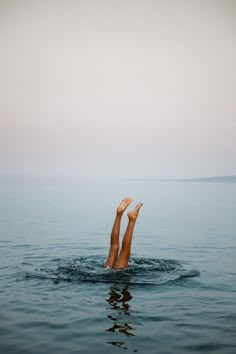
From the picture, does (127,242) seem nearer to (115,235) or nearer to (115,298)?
(115,235)

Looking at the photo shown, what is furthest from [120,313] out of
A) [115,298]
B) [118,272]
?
[118,272]

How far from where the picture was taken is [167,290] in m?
9.70

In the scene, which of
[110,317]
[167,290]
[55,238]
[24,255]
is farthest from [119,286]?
[55,238]

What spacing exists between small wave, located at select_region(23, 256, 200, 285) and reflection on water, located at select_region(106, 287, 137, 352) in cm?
92

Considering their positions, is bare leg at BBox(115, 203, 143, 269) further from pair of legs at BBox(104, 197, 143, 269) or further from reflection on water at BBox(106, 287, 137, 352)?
reflection on water at BBox(106, 287, 137, 352)

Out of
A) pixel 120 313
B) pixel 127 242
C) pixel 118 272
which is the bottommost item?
pixel 120 313

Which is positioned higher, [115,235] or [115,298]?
[115,235]

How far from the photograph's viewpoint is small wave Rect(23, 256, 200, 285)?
34.4 feet

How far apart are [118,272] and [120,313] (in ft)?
8.51

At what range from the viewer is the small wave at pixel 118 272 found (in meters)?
10.5

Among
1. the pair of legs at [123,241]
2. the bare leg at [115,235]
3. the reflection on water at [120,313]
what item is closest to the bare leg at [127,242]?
the pair of legs at [123,241]

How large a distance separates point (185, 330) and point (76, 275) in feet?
13.3

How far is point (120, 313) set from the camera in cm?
811

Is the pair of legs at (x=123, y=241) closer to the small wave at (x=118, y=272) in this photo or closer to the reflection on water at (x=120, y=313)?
the small wave at (x=118, y=272)
